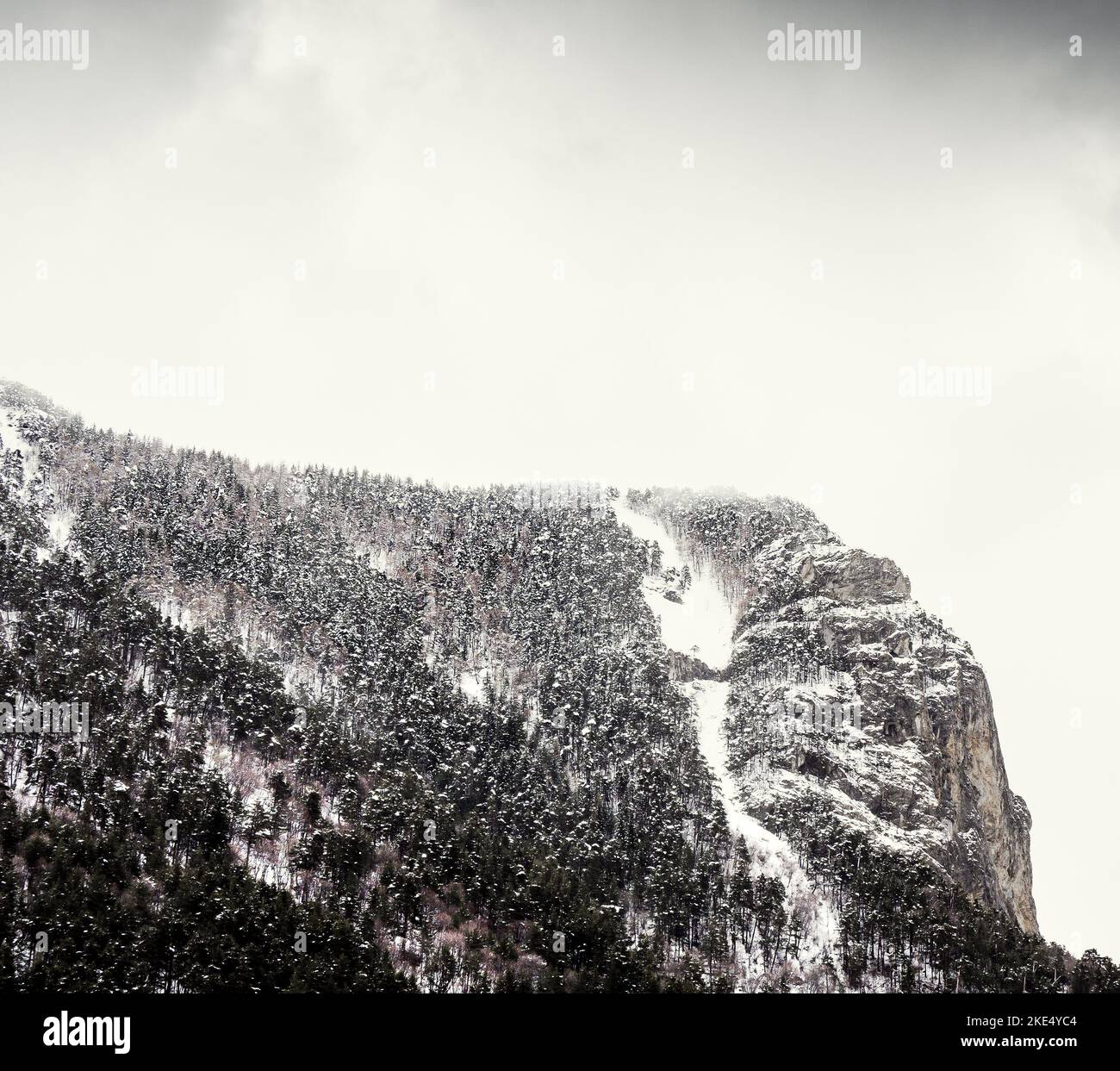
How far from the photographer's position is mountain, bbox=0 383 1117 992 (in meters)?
89.6

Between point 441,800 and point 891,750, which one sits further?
point 891,750

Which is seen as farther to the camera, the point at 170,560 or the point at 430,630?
the point at 430,630

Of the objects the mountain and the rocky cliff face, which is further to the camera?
the rocky cliff face

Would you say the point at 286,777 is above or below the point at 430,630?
below

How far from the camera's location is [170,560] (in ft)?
596

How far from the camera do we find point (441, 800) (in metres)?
131

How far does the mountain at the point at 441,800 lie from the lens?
89.6 metres

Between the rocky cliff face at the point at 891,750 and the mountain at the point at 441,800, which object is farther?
the rocky cliff face at the point at 891,750

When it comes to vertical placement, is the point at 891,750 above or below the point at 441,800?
above
